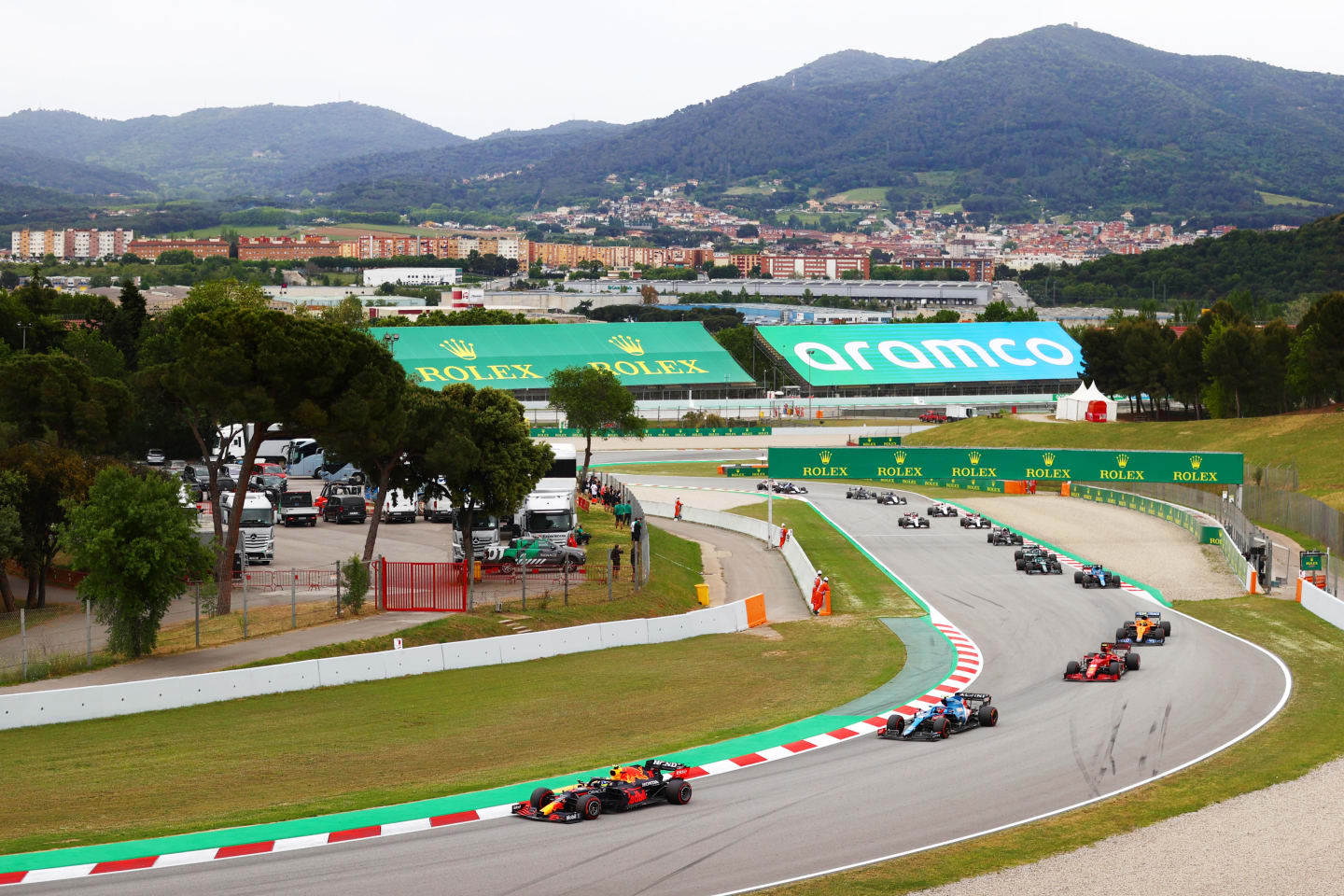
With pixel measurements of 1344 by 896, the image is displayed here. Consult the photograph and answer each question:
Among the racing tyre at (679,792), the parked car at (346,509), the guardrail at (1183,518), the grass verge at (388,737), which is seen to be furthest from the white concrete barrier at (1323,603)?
the parked car at (346,509)

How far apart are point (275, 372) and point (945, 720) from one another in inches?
849

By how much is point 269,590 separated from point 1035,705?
2577cm

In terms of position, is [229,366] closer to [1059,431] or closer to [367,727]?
[367,727]

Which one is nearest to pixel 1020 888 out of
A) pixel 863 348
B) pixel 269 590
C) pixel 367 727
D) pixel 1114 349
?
pixel 367 727

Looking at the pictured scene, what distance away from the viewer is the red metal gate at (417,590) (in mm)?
39781

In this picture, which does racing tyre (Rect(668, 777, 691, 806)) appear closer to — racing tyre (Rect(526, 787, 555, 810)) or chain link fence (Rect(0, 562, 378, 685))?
racing tyre (Rect(526, 787, 555, 810))

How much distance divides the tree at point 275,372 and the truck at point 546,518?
11.3 metres

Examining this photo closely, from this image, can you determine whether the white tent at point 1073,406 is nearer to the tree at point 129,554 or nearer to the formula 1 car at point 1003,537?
the formula 1 car at point 1003,537

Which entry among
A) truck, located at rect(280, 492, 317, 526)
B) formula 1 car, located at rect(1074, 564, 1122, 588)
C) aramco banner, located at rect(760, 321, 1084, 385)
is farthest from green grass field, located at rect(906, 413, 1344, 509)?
truck, located at rect(280, 492, 317, 526)

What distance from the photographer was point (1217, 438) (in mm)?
91938

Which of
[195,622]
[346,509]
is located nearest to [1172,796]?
[195,622]

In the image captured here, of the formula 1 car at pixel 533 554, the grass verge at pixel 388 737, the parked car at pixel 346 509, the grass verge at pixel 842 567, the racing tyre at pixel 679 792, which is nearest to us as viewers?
the racing tyre at pixel 679 792

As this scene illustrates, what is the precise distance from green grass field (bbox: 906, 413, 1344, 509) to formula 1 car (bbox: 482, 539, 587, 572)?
4170cm

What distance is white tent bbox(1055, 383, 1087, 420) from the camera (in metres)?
111
